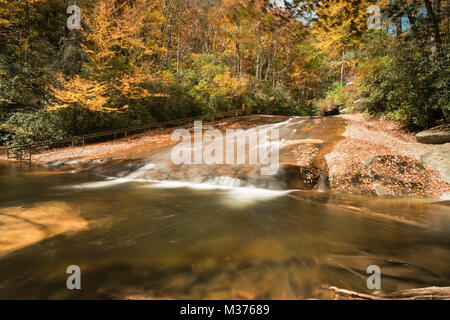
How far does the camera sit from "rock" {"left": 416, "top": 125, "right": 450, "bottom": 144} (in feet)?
27.6

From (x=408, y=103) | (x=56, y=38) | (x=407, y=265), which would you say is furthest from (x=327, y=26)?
(x=56, y=38)

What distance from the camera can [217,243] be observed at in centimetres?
341

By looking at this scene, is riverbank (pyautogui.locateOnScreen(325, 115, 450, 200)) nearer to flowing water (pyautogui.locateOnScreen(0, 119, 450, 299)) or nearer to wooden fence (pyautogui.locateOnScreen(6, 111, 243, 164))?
flowing water (pyautogui.locateOnScreen(0, 119, 450, 299))

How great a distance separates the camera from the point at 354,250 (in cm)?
327

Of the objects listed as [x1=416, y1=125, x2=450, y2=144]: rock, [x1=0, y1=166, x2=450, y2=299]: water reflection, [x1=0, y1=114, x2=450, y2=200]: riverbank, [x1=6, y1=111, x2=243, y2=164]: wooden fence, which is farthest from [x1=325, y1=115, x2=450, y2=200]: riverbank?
[x1=6, y1=111, x2=243, y2=164]: wooden fence

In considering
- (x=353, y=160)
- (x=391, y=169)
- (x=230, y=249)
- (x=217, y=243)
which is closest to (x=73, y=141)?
(x=217, y=243)

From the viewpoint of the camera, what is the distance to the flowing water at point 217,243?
7.78 feet

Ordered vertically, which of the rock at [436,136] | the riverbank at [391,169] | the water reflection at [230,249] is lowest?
the water reflection at [230,249]

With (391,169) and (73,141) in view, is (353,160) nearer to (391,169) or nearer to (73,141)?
(391,169)

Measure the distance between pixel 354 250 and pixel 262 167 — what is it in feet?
17.4

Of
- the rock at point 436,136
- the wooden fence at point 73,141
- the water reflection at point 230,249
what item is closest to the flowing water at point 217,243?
the water reflection at point 230,249

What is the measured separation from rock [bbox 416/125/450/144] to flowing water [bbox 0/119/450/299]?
4734 mm

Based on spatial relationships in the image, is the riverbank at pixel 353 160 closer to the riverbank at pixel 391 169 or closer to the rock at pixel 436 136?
the riverbank at pixel 391 169

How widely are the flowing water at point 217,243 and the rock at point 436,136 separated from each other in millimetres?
4734
